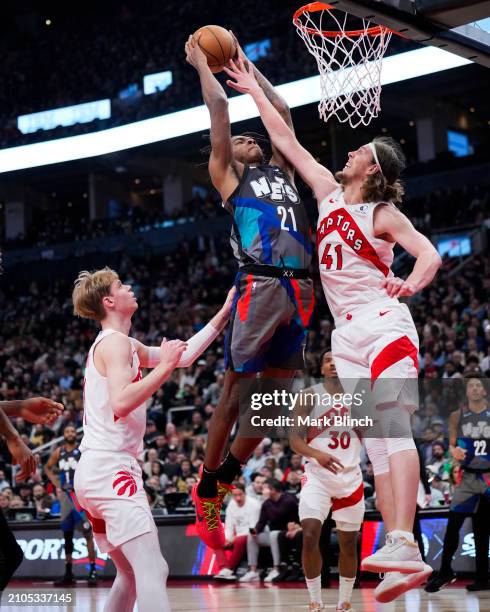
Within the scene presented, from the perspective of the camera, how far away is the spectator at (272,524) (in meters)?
11.8

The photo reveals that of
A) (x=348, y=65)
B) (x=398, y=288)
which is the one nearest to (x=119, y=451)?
(x=398, y=288)

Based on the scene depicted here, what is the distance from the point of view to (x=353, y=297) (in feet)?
17.3

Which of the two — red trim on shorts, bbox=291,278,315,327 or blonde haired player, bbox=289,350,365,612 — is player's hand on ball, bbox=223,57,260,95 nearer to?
red trim on shorts, bbox=291,278,315,327

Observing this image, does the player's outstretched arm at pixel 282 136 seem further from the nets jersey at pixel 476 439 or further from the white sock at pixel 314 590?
the nets jersey at pixel 476 439

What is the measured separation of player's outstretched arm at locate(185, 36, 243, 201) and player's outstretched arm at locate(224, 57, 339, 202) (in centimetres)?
18

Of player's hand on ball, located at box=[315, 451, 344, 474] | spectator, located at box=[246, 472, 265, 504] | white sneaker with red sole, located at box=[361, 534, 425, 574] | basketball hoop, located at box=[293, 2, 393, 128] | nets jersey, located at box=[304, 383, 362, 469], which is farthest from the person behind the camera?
spectator, located at box=[246, 472, 265, 504]

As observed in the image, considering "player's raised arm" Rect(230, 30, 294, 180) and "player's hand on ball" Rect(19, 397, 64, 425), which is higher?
"player's raised arm" Rect(230, 30, 294, 180)

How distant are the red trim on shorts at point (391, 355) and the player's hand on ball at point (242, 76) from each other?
177 cm

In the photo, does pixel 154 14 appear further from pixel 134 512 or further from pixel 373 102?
pixel 134 512

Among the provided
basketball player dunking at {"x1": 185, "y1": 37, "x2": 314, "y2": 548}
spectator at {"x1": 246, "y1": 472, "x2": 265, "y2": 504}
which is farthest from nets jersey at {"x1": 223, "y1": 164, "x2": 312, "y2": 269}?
spectator at {"x1": 246, "y1": 472, "x2": 265, "y2": 504}

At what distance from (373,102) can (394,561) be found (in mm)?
3738

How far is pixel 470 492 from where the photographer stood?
9.45 metres

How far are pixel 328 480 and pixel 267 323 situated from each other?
3089mm

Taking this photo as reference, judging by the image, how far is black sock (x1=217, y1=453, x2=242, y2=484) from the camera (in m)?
5.61
